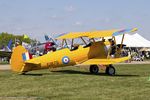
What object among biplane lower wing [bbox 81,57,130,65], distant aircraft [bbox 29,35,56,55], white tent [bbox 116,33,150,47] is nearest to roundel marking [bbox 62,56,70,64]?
biplane lower wing [bbox 81,57,130,65]

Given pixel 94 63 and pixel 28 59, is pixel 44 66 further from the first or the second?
pixel 94 63

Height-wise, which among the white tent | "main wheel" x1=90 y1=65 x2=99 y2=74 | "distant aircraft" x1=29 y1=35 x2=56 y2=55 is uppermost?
the white tent

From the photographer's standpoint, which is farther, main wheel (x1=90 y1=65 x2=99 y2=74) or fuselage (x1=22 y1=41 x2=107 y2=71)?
main wheel (x1=90 y1=65 x2=99 y2=74)

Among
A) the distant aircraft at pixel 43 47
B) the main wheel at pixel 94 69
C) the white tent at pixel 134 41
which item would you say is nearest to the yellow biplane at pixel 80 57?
the main wheel at pixel 94 69

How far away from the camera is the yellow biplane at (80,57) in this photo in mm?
19391

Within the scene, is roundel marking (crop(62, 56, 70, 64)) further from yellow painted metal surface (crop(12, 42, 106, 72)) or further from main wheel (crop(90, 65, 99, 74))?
main wheel (crop(90, 65, 99, 74))

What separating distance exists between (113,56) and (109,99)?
36.3 ft

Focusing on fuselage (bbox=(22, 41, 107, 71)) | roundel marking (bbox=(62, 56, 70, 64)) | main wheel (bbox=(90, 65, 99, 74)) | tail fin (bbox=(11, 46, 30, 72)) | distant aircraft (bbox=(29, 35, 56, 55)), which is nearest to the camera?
tail fin (bbox=(11, 46, 30, 72))

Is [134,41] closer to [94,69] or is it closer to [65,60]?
[94,69]

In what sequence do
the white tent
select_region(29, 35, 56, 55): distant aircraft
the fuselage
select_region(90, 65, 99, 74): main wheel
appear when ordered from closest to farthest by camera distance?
the fuselage < select_region(90, 65, 99, 74): main wheel < select_region(29, 35, 56, 55): distant aircraft < the white tent

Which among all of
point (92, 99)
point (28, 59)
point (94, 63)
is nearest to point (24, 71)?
point (28, 59)

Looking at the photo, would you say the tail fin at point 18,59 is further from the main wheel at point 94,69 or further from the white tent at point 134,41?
the white tent at point 134,41

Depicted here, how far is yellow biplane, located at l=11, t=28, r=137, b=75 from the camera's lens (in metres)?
19.4

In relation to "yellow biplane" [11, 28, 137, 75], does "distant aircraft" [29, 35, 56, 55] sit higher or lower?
higher
